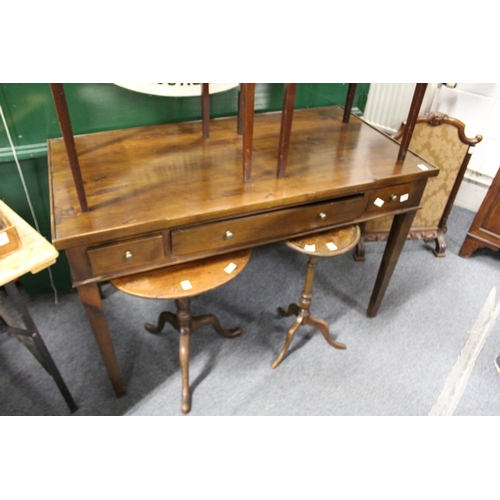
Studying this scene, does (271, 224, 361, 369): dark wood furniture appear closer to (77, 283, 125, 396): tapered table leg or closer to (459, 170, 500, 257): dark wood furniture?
(77, 283, 125, 396): tapered table leg

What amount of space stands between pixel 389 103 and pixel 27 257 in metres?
2.17

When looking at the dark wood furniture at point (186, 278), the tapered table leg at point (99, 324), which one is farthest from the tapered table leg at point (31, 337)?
the dark wood furniture at point (186, 278)

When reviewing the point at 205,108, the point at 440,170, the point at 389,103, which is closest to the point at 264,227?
the point at 205,108

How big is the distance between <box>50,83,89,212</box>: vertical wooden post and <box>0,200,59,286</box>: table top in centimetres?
15

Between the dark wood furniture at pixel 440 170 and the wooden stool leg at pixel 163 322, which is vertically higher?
the dark wood furniture at pixel 440 170

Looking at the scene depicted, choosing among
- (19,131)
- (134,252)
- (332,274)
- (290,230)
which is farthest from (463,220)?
(19,131)

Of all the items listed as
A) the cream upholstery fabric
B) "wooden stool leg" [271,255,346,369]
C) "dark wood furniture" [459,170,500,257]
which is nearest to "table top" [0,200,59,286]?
"wooden stool leg" [271,255,346,369]

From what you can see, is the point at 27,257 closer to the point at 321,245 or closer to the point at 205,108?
the point at 205,108

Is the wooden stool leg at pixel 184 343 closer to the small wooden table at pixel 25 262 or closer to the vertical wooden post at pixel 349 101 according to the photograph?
the small wooden table at pixel 25 262

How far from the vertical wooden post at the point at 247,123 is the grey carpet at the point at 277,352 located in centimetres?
89

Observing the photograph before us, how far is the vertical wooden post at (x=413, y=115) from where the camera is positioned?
1.29m

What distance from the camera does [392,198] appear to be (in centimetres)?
144

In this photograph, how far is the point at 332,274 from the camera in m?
2.22

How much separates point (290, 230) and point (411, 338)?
0.98 meters
